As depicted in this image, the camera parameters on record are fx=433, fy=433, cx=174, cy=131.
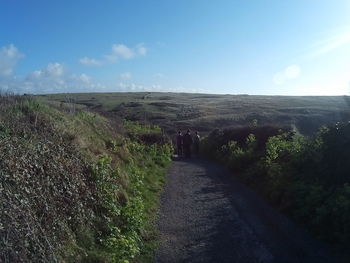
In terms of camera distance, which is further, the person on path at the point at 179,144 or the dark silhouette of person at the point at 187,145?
the person on path at the point at 179,144

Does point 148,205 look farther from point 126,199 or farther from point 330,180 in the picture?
point 330,180

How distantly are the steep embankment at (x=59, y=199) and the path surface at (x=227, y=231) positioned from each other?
0.70m

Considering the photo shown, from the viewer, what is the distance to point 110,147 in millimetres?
15906

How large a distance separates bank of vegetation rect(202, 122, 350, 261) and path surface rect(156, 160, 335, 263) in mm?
422

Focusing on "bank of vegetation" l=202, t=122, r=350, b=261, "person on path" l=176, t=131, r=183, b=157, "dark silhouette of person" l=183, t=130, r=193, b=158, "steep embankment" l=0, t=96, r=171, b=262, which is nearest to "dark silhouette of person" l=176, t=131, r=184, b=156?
"person on path" l=176, t=131, r=183, b=157

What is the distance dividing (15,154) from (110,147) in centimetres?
831

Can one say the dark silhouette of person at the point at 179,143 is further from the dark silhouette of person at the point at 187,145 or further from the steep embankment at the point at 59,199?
the steep embankment at the point at 59,199

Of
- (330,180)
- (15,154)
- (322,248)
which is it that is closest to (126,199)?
(15,154)

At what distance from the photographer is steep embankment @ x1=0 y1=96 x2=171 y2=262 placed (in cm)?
636

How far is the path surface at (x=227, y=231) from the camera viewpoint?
8680 millimetres

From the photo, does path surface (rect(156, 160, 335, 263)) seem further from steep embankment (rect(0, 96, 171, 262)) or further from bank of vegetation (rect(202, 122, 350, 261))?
steep embankment (rect(0, 96, 171, 262))

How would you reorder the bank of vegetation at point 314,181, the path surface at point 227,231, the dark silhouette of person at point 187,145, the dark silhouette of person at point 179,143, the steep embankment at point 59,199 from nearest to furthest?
the steep embankment at point 59,199 → the path surface at point 227,231 → the bank of vegetation at point 314,181 → the dark silhouette of person at point 187,145 → the dark silhouette of person at point 179,143

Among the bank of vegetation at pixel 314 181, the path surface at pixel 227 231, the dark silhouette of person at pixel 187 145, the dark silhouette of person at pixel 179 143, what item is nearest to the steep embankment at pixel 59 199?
the path surface at pixel 227 231

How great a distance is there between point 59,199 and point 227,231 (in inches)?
170
